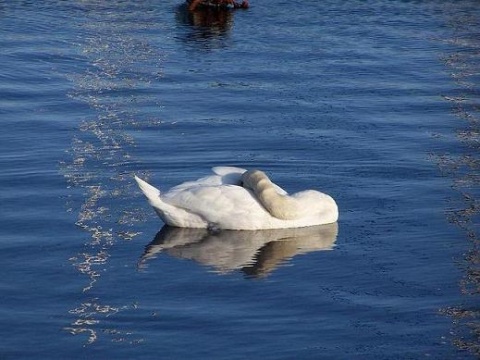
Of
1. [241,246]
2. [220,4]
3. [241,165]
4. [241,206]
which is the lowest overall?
[241,246]

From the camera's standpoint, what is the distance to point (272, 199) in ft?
48.7

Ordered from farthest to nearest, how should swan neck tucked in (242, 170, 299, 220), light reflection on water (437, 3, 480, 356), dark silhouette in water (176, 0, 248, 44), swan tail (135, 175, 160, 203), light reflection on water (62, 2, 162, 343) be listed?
dark silhouette in water (176, 0, 248, 44)
swan neck tucked in (242, 170, 299, 220)
swan tail (135, 175, 160, 203)
light reflection on water (62, 2, 162, 343)
light reflection on water (437, 3, 480, 356)

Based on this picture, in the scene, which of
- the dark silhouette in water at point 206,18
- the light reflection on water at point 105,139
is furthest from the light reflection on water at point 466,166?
the dark silhouette in water at point 206,18

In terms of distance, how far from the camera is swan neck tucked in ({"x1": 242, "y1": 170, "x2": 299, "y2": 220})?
48.7ft

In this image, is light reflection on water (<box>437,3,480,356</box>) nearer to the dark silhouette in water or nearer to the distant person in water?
the distant person in water

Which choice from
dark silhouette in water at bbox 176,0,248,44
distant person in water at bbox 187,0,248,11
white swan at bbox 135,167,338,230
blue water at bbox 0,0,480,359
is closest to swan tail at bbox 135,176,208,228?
white swan at bbox 135,167,338,230

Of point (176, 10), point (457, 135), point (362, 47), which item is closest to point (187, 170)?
point (457, 135)

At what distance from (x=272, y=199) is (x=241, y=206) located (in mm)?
328

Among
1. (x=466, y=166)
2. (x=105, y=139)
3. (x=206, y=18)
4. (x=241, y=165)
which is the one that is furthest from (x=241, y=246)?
(x=206, y=18)

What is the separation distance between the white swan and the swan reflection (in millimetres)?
82

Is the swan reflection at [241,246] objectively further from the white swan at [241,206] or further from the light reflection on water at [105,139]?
the light reflection on water at [105,139]

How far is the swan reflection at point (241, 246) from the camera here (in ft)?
45.8

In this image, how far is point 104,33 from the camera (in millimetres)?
25422

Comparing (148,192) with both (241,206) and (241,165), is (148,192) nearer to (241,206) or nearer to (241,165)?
(241,206)
